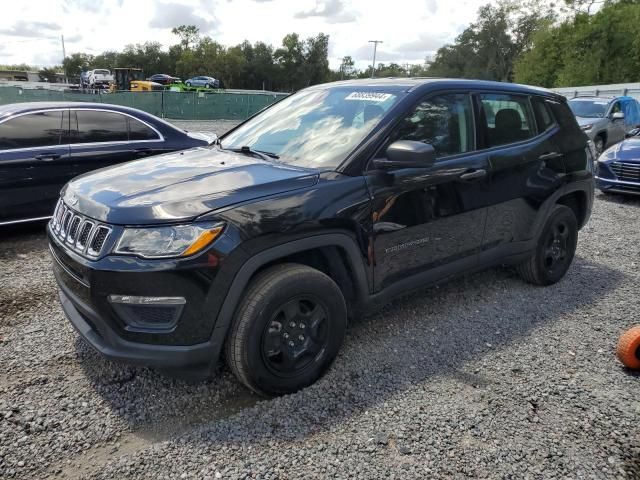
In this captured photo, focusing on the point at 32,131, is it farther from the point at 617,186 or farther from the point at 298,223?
the point at 617,186

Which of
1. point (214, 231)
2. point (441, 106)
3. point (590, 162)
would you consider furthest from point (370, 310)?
point (590, 162)

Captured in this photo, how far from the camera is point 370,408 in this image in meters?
2.80

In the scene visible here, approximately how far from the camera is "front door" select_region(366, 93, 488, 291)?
3.13 metres

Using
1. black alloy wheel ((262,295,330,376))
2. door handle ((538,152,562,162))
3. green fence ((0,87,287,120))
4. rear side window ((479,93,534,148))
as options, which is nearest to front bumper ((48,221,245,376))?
black alloy wheel ((262,295,330,376))

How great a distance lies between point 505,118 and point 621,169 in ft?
19.2

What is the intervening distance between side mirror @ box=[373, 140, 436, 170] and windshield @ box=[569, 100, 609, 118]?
486 inches

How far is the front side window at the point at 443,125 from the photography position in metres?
3.33

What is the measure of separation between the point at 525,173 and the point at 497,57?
7988 centimetres

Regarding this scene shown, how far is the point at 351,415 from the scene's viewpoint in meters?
2.74

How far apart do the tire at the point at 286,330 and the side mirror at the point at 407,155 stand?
81 centimetres

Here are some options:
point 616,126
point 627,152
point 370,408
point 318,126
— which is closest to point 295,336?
point 370,408

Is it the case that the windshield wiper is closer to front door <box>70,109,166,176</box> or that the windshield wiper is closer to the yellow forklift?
front door <box>70,109,166,176</box>

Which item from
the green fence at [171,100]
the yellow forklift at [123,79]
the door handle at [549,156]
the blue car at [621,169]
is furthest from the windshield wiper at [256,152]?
the yellow forklift at [123,79]

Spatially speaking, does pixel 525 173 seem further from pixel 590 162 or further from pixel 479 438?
pixel 479 438
